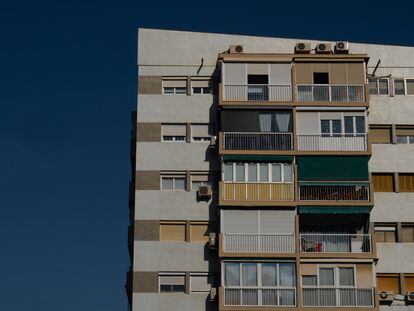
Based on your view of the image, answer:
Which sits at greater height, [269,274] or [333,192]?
[333,192]

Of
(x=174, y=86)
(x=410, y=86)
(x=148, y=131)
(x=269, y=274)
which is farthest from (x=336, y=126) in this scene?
(x=148, y=131)

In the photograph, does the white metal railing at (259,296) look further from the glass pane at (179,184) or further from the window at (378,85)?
the window at (378,85)

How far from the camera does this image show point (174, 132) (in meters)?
54.7

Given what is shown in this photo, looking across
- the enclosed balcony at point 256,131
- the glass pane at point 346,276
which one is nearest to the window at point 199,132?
the enclosed balcony at point 256,131

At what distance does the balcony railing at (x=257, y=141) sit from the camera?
175ft

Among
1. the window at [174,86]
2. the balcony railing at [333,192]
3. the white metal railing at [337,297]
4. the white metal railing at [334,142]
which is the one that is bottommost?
the white metal railing at [337,297]

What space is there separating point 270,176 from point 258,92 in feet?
14.0

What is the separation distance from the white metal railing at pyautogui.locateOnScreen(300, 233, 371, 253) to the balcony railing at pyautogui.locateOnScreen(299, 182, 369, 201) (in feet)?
5.60

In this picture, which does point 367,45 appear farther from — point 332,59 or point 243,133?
point 243,133

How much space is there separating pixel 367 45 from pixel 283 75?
5.08 metres

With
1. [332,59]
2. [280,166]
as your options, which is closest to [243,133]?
[280,166]

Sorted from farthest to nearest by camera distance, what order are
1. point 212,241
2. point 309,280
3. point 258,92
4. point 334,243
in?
point 258,92 < point 334,243 < point 212,241 < point 309,280

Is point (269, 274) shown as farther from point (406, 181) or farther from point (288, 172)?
point (406, 181)

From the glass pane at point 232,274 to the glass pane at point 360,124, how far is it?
8904 millimetres
